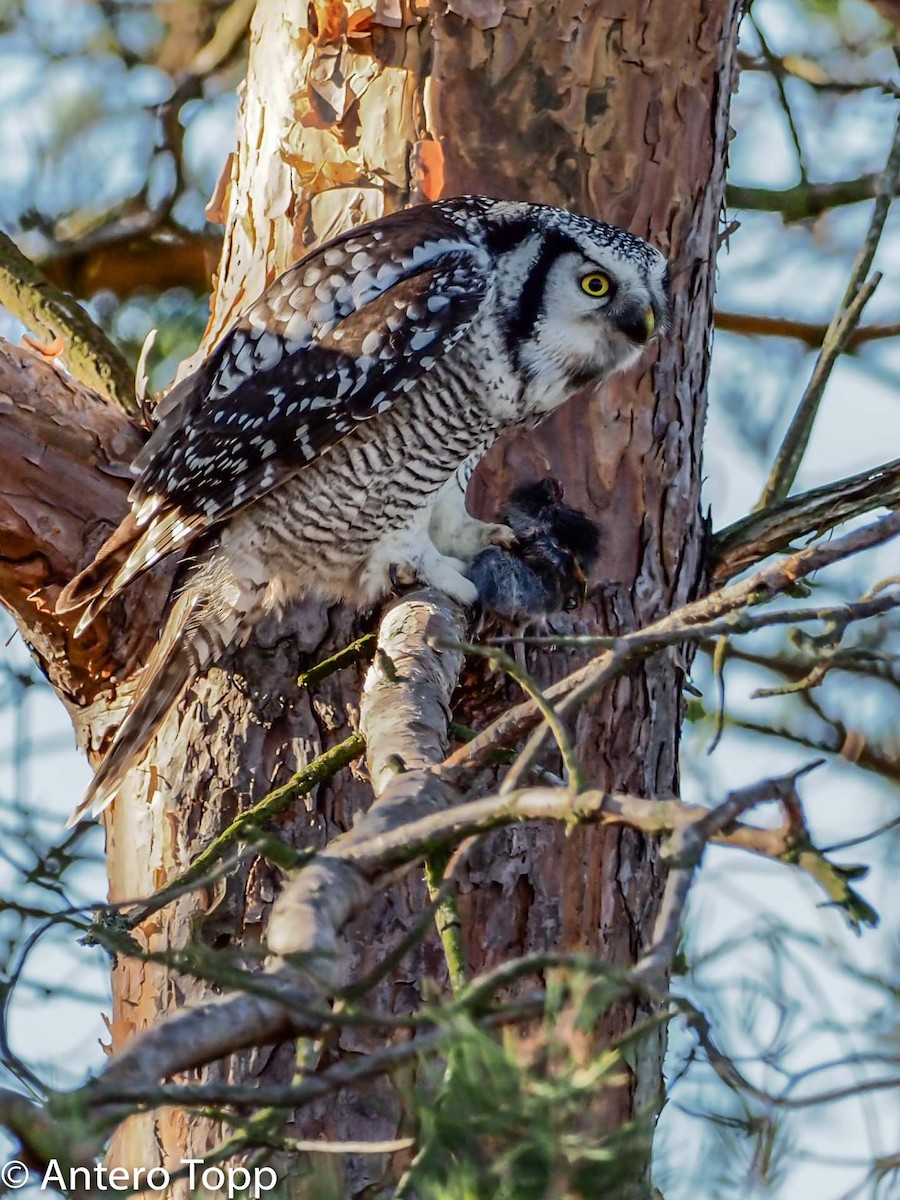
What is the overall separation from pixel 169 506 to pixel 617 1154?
2124mm

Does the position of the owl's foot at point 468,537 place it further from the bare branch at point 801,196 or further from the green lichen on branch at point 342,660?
the bare branch at point 801,196

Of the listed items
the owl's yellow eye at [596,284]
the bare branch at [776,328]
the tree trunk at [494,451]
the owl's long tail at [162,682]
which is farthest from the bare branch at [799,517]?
the bare branch at [776,328]

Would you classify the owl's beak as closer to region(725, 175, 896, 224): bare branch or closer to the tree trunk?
the tree trunk

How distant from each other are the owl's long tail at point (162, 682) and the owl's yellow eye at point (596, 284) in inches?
42.5

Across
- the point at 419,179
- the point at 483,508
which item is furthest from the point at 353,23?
the point at 483,508

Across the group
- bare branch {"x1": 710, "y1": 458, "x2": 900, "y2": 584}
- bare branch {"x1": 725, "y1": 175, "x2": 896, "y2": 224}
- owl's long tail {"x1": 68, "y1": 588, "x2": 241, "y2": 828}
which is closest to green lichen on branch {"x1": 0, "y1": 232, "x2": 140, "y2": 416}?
owl's long tail {"x1": 68, "y1": 588, "x2": 241, "y2": 828}

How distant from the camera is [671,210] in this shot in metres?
3.39

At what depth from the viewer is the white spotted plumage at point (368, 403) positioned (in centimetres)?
310

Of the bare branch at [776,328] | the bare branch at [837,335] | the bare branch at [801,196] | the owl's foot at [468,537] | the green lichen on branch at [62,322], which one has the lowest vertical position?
the owl's foot at [468,537]

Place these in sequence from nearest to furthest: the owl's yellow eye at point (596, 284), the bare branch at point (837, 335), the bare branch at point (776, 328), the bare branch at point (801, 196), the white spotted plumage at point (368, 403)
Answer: the bare branch at point (837, 335), the white spotted plumage at point (368, 403), the owl's yellow eye at point (596, 284), the bare branch at point (801, 196), the bare branch at point (776, 328)

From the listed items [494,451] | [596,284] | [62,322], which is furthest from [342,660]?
[62,322]

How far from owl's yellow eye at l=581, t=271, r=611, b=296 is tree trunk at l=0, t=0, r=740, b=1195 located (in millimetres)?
205

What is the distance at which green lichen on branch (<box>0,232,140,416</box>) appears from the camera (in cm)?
357

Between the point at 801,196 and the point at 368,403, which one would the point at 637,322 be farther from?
the point at 801,196
